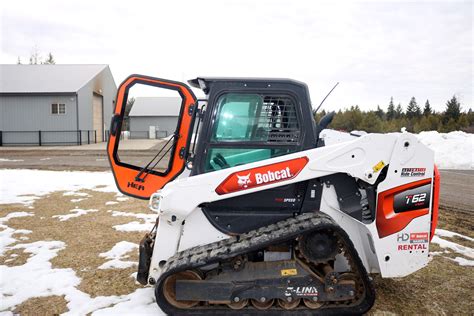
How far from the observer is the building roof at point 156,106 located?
47.4 meters

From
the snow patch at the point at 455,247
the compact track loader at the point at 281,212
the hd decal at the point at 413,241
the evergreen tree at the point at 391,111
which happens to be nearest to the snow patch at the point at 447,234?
the snow patch at the point at 455,247

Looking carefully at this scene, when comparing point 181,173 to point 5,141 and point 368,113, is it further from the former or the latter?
point 368,113

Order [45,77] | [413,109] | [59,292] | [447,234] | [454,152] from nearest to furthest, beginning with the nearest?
[59,292]
[447,234]
[454,152]
[45,77]
[413,109]

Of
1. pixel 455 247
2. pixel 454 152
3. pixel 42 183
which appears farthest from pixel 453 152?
pixel 42 183

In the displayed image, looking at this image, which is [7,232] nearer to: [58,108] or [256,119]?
[256,119]

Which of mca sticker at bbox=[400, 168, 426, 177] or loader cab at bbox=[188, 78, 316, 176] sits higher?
loader cab at bbox=[188, 78, 316, 176]

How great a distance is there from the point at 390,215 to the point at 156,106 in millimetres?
47814

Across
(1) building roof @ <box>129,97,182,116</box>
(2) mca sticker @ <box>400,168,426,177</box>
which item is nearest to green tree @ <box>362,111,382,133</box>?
(1) building roof @ <box>129,97,182,116</box>

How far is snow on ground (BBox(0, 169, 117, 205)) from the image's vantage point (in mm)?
8738

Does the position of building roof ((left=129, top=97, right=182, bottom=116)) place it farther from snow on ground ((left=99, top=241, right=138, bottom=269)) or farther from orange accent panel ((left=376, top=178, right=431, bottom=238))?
orange accent panel ((left=376, top=178, right=431, bottom=238))

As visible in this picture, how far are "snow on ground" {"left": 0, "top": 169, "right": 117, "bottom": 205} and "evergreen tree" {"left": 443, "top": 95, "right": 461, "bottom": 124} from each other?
4492cm

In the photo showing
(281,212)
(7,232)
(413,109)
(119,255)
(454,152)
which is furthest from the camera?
(413,109)

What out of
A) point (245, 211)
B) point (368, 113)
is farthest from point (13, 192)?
point (368, 113)

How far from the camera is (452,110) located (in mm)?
48500
